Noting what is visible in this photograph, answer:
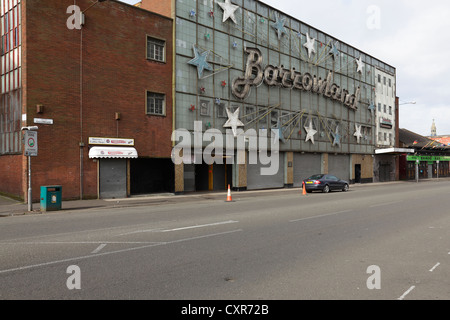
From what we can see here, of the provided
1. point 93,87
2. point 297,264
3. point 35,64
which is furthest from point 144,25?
point 297,264

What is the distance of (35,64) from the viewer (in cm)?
1864

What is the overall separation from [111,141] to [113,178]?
7.15 ft

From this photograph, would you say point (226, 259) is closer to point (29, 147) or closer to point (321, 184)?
point (29, 147)

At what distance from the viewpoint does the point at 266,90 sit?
1237 inches

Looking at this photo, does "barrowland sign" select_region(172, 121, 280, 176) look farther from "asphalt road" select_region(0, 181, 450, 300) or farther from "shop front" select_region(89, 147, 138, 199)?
"asphalt road" select_region(0, 181, 450, 300)

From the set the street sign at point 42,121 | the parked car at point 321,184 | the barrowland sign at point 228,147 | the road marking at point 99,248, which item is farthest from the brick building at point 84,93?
the road marking at point 99,248

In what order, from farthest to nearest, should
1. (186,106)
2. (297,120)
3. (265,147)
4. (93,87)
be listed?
(297,120) → (265,147) → (186,106) → (93,87)

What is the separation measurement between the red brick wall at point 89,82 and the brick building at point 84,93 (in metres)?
0.05

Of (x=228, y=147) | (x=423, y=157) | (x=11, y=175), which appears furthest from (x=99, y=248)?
(x=423, y=157)

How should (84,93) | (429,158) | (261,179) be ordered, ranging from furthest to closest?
1. (429,158)
2. (261,179)
3. (84,93)

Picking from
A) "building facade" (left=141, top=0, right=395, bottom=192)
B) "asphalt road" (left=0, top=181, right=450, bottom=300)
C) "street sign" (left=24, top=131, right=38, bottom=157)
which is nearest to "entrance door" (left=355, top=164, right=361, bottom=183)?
"building facade" (left=141, top=0, right=395, bottom=192)
